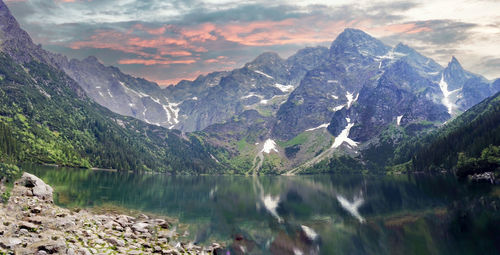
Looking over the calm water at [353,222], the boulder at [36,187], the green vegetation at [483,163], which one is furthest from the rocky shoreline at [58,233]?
the green vegetation at [483,163]

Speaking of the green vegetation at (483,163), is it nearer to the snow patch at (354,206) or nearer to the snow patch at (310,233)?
the snow patch at (354,206)

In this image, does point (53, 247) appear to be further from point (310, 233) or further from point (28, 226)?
point (310, 233)

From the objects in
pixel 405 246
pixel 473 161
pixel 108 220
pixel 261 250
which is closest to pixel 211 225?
pixel 261 250

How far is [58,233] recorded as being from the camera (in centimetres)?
4134

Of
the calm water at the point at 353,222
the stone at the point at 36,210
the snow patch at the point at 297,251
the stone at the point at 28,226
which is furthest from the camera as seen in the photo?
the snow patch at the point at 297,251

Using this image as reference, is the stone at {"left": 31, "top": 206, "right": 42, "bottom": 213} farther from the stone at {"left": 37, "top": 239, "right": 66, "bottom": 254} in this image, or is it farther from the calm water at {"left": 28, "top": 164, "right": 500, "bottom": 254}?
the calm water at {"left": 28, "top": 164, "right": 500, "bottom": 254}

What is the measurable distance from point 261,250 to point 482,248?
127ft

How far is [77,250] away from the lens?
37.1 meters

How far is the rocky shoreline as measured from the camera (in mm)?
35375

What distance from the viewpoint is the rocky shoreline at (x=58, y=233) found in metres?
35.4

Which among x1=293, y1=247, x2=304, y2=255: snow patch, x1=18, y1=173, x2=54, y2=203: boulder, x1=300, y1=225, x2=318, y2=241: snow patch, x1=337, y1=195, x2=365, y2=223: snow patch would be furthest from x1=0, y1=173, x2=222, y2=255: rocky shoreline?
x1=337, y1=195, x2=365, y2=223: snow patch

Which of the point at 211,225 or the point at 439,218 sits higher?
the point at 439,218

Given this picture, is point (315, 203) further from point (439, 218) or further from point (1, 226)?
point (1, 226)

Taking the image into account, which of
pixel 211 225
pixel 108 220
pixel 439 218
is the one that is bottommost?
pixel 211 225
